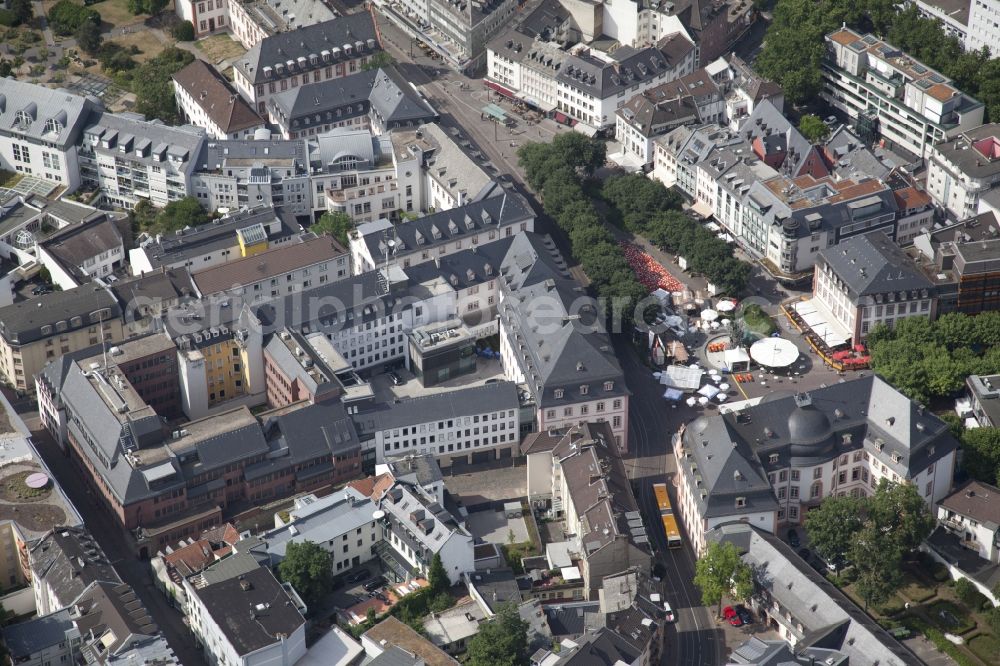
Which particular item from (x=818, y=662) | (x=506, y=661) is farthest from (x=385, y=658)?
(x=818, y=662)

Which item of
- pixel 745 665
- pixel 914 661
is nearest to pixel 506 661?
pixel 745 665

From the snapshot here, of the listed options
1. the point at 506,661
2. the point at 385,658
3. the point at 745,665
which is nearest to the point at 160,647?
the point at 385,658

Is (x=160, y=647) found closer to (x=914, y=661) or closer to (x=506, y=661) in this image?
(x=506, y=661)

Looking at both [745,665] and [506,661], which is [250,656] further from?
[745,665]

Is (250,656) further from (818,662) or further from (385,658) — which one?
(818,662)

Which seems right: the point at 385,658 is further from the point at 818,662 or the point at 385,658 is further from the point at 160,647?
the point at 818,662
